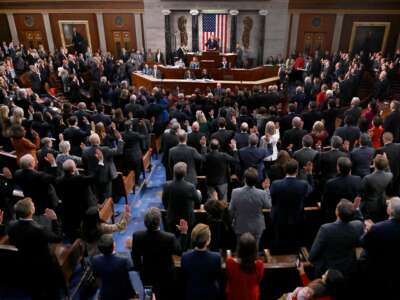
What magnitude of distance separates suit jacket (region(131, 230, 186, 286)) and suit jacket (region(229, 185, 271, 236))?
0.95 m

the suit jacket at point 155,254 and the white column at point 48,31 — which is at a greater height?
Result: the white column at point 48,31

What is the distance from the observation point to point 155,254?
308cm

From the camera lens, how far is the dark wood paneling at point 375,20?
51.7 feet

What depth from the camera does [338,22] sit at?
16.1 m

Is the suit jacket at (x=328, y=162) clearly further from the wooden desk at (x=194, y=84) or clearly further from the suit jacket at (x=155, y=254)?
the wooden desk at (x=194, y=84)

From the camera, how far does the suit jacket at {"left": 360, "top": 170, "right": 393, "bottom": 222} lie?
13.4ft

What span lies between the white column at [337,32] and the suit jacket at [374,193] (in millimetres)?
14089

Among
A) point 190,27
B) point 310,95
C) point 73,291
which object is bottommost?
point 73,291

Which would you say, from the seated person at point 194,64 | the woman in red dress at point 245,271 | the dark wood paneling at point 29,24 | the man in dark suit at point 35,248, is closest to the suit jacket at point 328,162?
the woman in red dress at point 245,271

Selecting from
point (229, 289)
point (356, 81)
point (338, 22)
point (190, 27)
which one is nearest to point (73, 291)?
point (229, 289)

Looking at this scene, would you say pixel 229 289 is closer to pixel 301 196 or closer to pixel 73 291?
pixel 301 196

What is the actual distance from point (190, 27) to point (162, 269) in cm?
1581

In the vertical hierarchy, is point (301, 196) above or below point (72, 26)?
below

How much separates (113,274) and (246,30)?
16050mm
